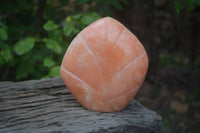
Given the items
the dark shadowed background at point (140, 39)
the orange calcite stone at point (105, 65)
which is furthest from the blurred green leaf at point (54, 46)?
the orange calcite stone at point (105, 65)

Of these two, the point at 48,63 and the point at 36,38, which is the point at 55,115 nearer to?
the point at 48,63

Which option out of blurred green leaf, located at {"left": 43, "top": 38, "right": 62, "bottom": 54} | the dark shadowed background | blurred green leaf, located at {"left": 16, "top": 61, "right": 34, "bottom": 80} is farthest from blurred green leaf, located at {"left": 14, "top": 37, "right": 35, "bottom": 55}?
blurred green leaf, located at {"left": 16, "top": 61, "right": 34, "bottom": 80}

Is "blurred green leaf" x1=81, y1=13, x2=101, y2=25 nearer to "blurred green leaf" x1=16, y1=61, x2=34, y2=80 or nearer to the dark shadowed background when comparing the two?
the dark shadowed background

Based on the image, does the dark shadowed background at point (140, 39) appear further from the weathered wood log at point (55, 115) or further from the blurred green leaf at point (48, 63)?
the weathered wood log at point (55, 115)

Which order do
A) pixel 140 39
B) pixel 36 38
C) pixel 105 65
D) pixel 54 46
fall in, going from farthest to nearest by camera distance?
pixel 140 39 → pixel 36 38 → pixel 54 46 → pixel 105 65

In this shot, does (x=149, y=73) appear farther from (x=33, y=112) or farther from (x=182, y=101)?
(x=33, y=112)

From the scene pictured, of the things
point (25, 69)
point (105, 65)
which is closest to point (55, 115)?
point (105, 65)
